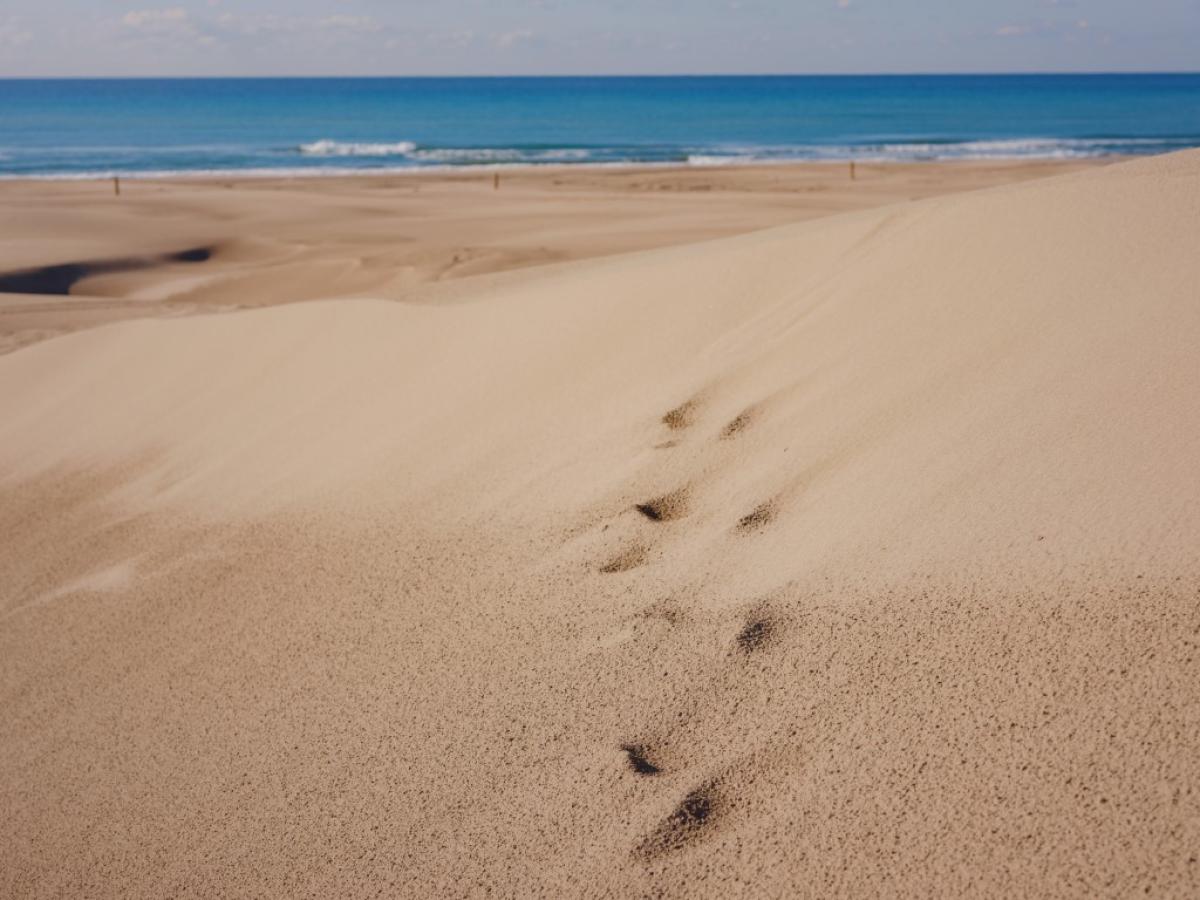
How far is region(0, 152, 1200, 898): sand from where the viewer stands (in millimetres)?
1881

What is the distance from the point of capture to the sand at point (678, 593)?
6.17 feet

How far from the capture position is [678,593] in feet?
8.38

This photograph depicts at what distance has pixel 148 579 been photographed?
359 centimetres

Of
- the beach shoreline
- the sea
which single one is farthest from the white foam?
the beach shoreline

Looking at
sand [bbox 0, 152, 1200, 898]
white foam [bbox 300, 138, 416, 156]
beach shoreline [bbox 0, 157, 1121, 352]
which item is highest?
sand [bbox 0, 152, 1200, 898]

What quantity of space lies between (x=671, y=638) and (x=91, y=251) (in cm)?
1349

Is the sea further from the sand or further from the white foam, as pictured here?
the sand

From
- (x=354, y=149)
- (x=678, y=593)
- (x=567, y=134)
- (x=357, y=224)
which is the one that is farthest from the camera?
(x=567, y=134)

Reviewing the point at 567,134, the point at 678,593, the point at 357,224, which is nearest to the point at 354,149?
the point at 567,134

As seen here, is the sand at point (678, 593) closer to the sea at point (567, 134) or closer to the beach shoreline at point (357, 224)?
the beach shoreline at point (357, 224)

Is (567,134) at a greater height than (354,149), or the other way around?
(567,134)

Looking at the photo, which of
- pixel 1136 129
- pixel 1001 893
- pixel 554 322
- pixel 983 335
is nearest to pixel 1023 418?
pixel 983 335

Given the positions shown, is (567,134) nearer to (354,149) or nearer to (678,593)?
(354,149)

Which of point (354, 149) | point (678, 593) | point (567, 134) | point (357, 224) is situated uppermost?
point (678, 593)
